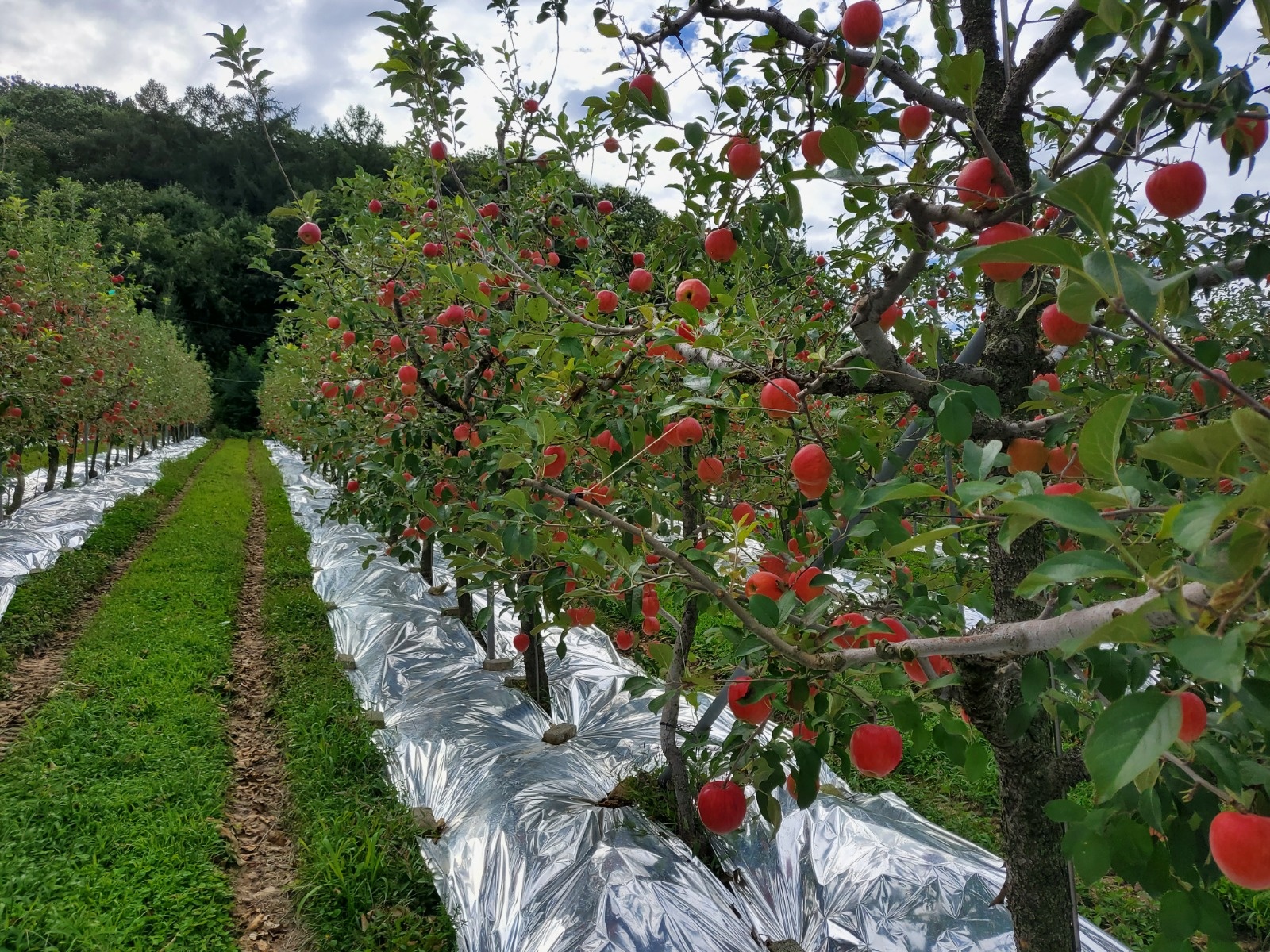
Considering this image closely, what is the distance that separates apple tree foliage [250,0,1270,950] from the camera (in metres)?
0.56

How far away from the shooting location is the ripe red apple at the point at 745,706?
1204mm

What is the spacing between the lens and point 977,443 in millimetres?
1323

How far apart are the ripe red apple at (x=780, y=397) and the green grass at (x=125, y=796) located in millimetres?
2612

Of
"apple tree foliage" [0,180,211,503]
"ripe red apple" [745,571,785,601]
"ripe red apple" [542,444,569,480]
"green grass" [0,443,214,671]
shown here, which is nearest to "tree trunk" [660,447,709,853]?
"ripe red apple" [542,444,569,480]

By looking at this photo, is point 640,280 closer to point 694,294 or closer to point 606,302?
point 606,302

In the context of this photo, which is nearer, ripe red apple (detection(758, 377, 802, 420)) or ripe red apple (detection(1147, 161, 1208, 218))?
ripe red apple (detection(1147, 161, 1208, 218))

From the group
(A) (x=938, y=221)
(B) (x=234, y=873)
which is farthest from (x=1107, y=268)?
(B) (x=234, y=873)

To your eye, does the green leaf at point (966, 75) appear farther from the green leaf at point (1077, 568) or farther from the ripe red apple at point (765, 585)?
the ripe red apple at point (765, 585)

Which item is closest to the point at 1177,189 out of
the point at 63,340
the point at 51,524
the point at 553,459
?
the point at 553,459

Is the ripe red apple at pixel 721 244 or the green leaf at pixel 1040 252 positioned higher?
the ripe red apple at pixel 721 244

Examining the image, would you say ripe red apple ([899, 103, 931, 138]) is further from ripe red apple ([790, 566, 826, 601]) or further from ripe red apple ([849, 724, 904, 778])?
ripe red apple ([849, 724, 904, 778])

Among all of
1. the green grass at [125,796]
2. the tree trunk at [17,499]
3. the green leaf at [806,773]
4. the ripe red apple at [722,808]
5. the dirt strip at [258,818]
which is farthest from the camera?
the tree trunk at [17,499]

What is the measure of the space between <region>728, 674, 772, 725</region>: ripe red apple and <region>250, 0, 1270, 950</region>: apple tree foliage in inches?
2.2

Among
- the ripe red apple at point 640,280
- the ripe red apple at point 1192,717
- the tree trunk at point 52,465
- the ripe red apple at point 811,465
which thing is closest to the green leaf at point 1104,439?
the ripe red apple at point 1192,717
